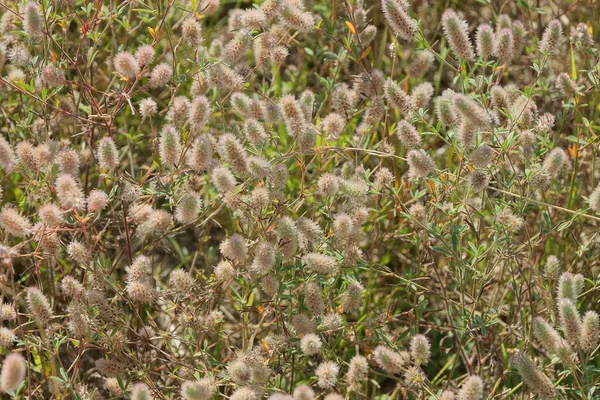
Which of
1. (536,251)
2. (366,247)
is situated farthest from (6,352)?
(536,251)

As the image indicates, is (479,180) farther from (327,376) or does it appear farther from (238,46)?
(238,46)

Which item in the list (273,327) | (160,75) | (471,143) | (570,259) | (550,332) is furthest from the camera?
(570,259)

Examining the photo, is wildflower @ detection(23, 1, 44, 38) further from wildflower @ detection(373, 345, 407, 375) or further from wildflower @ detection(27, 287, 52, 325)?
wildflower @ detection(373, 345, 407, 375)

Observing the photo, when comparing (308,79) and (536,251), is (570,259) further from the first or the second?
(308,79)

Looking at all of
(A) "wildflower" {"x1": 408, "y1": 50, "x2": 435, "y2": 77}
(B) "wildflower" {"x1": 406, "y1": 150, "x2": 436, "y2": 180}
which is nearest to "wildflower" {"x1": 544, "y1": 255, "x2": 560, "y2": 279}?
(B) "wildflower" {"x1": 406, "y1": 150, "x2": 436, "y2": 180}

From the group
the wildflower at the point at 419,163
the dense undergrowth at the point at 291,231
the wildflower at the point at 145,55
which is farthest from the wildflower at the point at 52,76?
the wildflower at the point at 419,163

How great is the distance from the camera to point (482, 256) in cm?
269

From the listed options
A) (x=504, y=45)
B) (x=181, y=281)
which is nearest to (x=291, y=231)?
(x=181, y=281)

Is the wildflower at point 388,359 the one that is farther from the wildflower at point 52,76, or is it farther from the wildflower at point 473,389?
the wildflower at point 52,76

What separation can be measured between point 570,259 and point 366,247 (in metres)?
0.76

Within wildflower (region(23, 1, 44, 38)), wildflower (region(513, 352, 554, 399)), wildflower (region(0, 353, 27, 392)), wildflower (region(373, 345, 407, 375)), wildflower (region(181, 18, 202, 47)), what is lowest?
wildflower (region(373, 345, 407, 375))

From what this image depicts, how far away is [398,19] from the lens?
2.78m

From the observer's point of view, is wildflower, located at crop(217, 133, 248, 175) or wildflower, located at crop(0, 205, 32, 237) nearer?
wildflower, located at crop(0, 205, 32, 237)

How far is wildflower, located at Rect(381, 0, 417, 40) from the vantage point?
9.05ft
